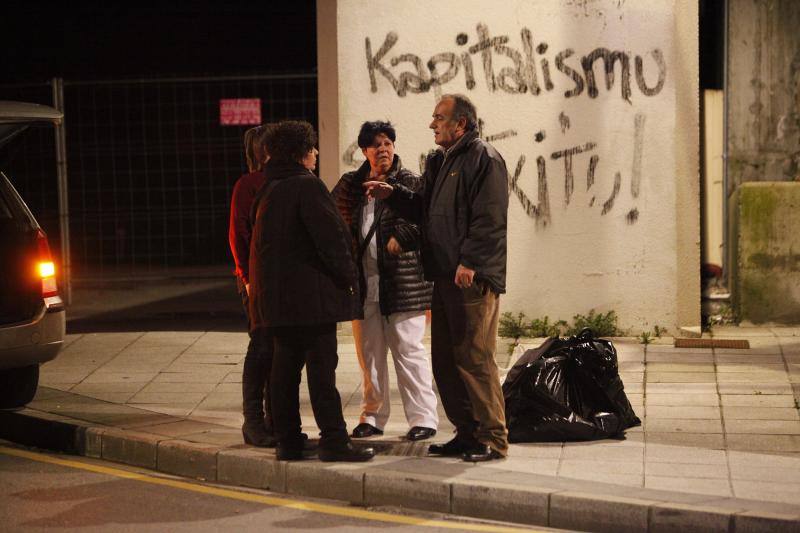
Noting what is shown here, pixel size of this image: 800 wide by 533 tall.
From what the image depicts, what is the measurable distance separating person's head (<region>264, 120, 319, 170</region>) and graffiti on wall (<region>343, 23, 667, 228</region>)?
3.93 meters

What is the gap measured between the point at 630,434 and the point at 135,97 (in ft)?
41.6

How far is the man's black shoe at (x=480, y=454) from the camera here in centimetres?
713

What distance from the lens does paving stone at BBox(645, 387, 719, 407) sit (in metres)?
8.60

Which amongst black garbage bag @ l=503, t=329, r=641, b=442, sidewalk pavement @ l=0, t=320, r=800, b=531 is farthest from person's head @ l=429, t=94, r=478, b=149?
sidewalk pavement @ l=0, t=320, r=800, b=531

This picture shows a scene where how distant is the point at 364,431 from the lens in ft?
25.9

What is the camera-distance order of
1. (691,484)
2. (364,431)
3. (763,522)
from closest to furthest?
(763,522)
(691,484)
(364,431)

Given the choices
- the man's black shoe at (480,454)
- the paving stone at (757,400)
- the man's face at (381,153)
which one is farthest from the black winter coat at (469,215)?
the paving stone at (757,400)

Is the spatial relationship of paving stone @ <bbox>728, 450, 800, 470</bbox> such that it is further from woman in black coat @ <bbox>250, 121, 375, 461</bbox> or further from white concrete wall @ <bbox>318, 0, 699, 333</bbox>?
white concrete wall @ <bbox>318, 0, 699, 333</bbox>

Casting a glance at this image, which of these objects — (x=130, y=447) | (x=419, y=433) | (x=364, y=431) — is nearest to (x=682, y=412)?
(x=419, y=433)

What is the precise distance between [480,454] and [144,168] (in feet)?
39.0

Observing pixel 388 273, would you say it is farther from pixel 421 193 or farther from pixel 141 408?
pixel 141 408

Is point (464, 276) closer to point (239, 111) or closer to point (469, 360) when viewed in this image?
point (469, 360)

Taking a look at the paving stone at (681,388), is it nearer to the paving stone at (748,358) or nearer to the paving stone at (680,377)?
the paving stone at (680,377)

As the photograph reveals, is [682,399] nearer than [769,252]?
Yes
